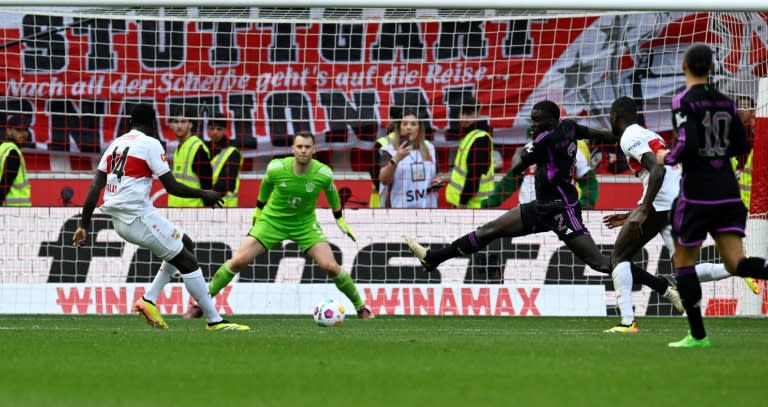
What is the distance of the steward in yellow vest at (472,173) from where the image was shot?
18078 mm

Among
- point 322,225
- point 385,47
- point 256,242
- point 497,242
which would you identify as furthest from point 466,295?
point 385,47

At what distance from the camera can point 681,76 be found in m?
18.9

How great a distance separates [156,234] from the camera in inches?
474

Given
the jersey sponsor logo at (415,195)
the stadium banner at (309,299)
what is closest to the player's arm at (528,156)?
the stadium banner at (309,299)

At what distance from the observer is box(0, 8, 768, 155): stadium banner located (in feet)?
63.8

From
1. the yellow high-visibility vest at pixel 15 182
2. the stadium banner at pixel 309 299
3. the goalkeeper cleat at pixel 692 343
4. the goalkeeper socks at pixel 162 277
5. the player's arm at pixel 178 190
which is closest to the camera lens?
the goalkeeper cleat at pixel 692 343

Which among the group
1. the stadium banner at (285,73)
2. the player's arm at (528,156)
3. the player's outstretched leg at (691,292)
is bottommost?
the player's outstretched leg at (691,292)

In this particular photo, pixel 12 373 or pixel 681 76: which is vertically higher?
pixel 681 76

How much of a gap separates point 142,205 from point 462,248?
3.11m

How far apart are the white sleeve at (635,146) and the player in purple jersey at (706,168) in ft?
8.16

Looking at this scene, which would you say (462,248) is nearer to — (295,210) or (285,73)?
(295,210)

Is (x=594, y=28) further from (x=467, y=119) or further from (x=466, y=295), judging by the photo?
(x=466, y=295)

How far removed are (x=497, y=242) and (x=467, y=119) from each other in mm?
1729

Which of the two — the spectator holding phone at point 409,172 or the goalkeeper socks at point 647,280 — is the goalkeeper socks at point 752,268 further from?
the spectator holding phone at point 409,172
